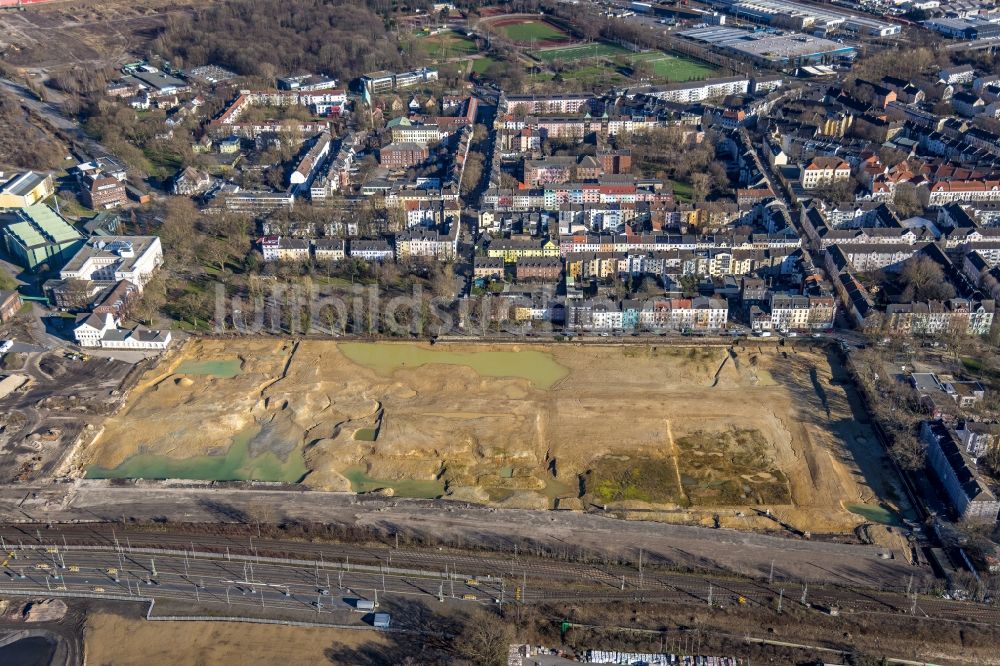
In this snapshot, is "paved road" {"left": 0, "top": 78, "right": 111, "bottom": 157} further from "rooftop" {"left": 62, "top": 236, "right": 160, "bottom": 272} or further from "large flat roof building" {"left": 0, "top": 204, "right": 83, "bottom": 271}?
"rooftop" {"left": 62, "top": 236, "right": 160, "bottom": 272}

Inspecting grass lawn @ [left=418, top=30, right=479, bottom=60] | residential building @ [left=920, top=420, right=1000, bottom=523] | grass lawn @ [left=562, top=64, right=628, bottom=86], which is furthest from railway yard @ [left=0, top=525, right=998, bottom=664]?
grass lawn @ [left=418, top=30, right=479, bottom=60]

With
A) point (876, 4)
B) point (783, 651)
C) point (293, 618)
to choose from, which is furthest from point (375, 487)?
point (876, 4)

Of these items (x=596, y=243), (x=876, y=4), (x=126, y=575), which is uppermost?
(x=876, y=4)

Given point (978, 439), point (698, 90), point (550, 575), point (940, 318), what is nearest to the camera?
point (550, 575)

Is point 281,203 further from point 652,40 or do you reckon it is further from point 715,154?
point 652,40

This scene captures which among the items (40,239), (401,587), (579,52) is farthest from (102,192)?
(579,52)

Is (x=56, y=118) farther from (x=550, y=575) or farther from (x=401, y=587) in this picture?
(x=550, y=575)

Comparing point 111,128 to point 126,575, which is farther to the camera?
point 111,128
